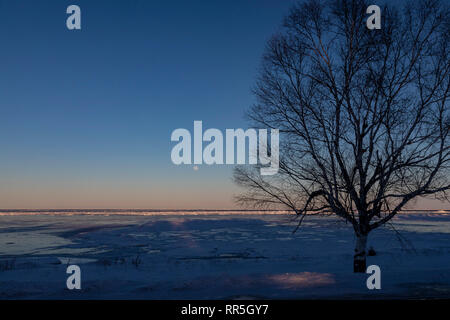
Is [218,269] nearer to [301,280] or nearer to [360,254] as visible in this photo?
[301,280]

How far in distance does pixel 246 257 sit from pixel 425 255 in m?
8.37
